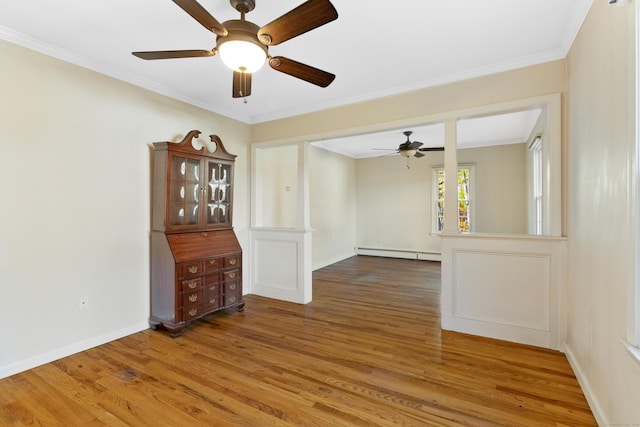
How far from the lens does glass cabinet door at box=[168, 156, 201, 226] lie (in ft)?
10.0

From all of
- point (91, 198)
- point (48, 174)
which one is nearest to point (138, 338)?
point (91, 198)

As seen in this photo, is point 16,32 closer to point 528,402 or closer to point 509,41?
point 509,41

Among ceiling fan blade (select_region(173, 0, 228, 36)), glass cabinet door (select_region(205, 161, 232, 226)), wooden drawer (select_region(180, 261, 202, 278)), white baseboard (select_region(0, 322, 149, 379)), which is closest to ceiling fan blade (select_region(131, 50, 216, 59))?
ceiling fan blade (select_region(173, 0, 228, 36))

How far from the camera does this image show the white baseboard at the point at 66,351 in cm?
223

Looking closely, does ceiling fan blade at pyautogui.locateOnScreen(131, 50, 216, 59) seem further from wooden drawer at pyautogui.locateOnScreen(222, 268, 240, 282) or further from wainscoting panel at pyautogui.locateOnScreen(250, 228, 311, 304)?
wainscoting panel at pyautogui.locateOnScreen(250, 228, 311, 304)

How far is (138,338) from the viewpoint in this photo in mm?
2861

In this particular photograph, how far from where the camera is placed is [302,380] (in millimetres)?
2145

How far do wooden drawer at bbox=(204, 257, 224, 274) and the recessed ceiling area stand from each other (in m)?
2.01

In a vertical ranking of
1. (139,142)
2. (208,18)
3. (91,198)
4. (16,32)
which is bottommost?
(91,198)

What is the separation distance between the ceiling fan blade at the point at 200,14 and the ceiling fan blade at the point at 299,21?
0.71 feet

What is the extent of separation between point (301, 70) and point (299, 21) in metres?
0.46

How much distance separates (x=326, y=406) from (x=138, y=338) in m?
2.02

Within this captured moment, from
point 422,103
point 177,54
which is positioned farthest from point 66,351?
point 422,103

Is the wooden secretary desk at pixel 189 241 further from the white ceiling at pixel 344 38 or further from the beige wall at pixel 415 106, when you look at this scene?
the beige wall at pixel 415 106
